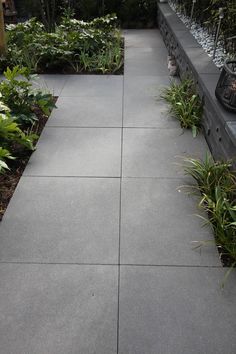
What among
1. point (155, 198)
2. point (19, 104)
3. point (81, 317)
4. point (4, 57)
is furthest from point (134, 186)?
point (4, 57)

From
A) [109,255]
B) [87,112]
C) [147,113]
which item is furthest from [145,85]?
[109,255]

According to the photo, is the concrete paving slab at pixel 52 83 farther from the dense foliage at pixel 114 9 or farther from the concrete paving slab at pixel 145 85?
the dense foliage at pixel 114 9

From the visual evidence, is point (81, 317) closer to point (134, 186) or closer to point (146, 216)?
point (146, 216)

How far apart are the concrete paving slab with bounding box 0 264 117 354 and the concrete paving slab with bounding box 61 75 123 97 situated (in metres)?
2.84

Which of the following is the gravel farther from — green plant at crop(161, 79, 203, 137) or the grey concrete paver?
the grey concrete paver

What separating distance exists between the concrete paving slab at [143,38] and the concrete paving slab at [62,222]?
4673mm

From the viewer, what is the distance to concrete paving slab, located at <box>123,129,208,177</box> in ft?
8.93

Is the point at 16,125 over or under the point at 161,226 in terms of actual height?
over

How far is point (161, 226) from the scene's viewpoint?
218 cm

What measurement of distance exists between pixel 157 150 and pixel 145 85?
1784 millimetres

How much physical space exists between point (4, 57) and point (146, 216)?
150 inches

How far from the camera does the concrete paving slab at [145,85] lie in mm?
4242

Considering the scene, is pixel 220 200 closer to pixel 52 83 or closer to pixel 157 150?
pixel 157 150

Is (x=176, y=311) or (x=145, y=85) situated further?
(x=145, y=85)
